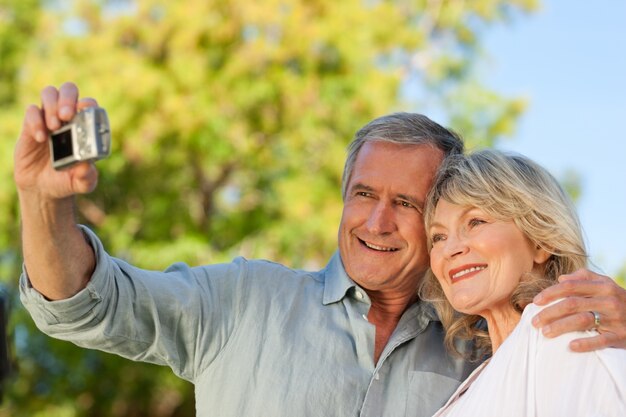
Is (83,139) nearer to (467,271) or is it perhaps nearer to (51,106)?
(51,106)

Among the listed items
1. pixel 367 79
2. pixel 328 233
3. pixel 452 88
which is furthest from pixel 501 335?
pixel 452 88

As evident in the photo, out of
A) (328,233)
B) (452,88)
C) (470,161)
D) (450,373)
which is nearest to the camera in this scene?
(470,161)

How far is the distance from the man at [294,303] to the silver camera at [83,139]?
1.5 inches

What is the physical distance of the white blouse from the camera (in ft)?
6.95

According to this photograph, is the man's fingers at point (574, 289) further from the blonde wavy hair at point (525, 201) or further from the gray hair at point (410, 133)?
the gray hair at point (410, 133)

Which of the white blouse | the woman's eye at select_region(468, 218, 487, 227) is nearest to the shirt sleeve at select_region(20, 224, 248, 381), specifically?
the woman's eye at select_region(468, 218, 487, 227)

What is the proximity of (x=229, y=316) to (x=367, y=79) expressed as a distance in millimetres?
7143

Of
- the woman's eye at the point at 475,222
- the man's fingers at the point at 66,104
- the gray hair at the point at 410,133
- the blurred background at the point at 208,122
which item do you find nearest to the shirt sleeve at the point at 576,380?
the woman's eye at the point at 475,222

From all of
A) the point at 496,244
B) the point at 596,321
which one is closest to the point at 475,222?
the point at 496,244

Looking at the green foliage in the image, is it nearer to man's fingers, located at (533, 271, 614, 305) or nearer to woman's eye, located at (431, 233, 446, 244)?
woman's eye, located at (431, 233, 446, 244)

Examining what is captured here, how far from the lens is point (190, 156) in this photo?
1029 cm

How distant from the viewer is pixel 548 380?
2.17m

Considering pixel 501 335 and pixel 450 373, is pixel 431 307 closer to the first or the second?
pixel 450 373

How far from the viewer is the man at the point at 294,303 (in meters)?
2.23
